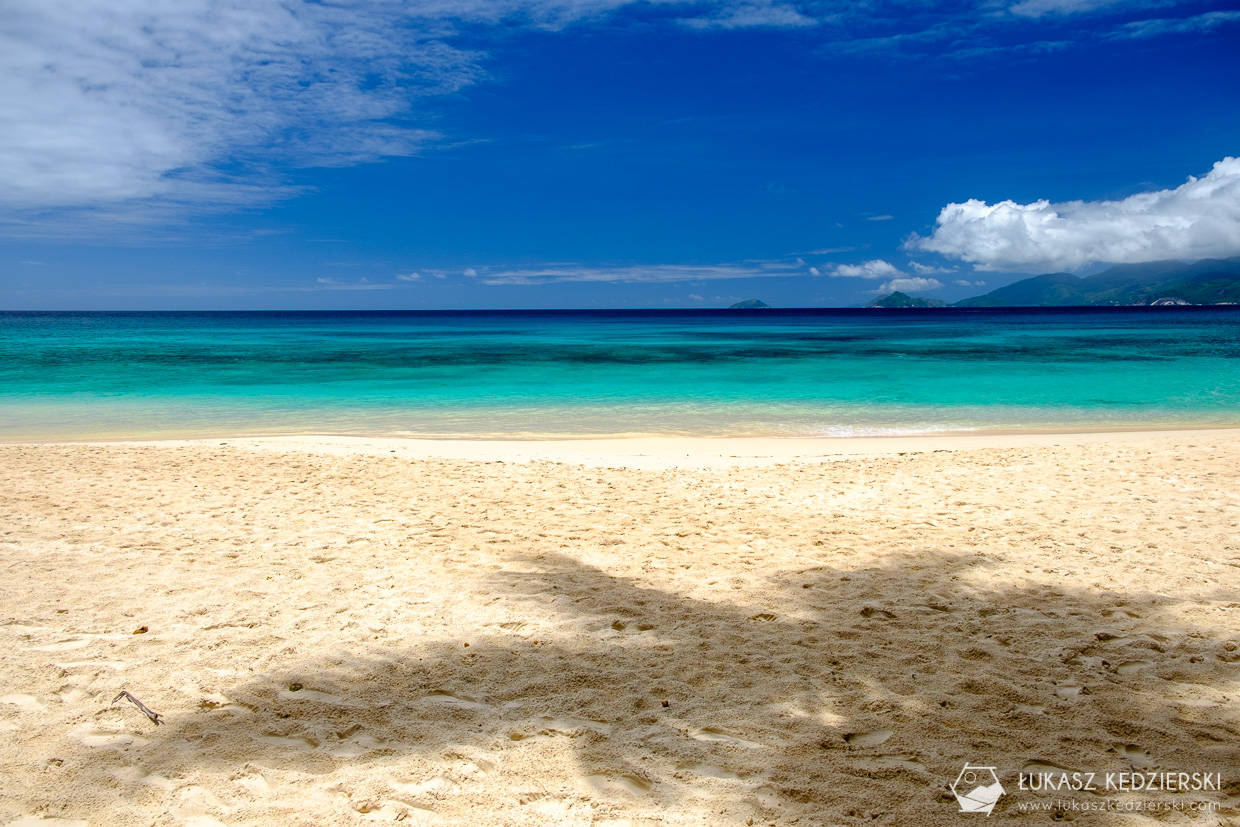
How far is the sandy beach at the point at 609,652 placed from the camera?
118 inches

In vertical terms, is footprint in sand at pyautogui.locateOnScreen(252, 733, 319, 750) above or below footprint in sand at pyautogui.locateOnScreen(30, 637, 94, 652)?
below

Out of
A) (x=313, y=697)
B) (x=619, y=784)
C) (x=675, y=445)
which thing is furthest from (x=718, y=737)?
(x=675, y=445)

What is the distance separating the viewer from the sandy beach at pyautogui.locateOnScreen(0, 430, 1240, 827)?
2986 millimetres

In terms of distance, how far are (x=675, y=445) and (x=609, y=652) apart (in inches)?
345

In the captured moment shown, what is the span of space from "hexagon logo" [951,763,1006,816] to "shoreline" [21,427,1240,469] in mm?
7581

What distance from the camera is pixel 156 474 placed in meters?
9.38

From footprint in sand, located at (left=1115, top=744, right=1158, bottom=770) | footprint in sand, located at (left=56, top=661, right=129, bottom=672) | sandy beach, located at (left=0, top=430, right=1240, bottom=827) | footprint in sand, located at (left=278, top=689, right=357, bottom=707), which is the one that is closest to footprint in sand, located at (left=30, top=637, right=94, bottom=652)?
sandy beach, located at (left=0, top=430, right=1240, bottom=827)

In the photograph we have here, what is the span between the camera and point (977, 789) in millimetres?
3021

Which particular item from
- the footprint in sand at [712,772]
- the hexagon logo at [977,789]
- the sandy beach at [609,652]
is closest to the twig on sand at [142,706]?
the sandy beach at [609,652]

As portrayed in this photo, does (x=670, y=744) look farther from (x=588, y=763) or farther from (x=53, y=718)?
(x=53, y=718)

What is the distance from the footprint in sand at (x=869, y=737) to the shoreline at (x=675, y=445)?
723 centimetres

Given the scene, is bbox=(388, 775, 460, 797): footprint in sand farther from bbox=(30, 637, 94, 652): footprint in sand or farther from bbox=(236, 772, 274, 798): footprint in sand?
bbox=(30, 637, 94, 652): footprint in sand

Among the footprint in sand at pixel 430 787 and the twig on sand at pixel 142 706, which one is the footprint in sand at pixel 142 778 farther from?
the footprint in sand at pixel 430 787

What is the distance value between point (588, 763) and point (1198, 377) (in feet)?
99.1
